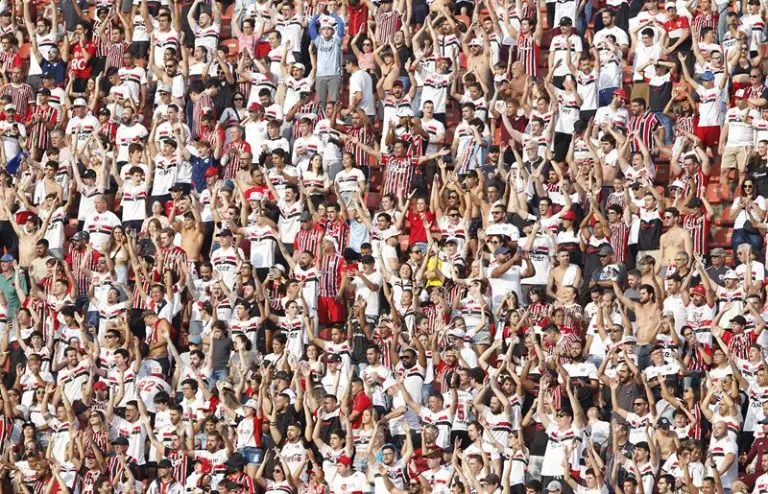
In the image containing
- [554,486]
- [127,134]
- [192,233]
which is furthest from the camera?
[127,134]

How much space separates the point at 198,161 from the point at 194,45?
2249 mm

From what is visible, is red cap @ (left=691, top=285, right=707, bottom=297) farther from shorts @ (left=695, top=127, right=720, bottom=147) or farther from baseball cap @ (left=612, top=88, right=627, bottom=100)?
baseball cap @ (left=612, top=88, right=627, bottom=100)

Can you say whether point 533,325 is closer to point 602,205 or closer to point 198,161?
point 602,205

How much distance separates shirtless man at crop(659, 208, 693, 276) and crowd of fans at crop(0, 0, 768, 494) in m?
0.03

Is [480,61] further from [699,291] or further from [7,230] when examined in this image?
[7,230]

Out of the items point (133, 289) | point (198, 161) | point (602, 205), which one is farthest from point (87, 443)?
point (602, 205)

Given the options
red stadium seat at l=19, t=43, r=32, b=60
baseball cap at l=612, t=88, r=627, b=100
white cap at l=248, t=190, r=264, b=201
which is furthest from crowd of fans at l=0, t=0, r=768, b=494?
red stadium seat at l=19, t=43, r=32, b=60

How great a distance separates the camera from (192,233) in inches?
1050

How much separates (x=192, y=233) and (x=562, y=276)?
4262 millimetres

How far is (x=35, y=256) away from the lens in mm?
27422

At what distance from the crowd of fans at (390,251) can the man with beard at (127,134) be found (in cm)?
6

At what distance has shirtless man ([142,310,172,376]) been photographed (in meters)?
25.7

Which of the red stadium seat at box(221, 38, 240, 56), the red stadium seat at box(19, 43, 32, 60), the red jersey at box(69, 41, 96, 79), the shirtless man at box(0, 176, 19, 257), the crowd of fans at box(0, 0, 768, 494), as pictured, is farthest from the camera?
the red stadium seat at box(19, 43, 32, 60)

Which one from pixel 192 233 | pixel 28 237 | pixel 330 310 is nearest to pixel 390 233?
pixel 330 310
